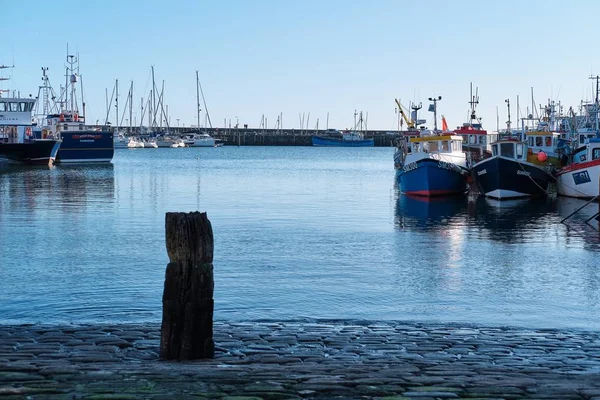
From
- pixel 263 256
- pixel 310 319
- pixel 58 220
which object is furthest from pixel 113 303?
pixel 58 220

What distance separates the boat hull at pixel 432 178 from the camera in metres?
42.6

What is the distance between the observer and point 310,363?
845 centimetres

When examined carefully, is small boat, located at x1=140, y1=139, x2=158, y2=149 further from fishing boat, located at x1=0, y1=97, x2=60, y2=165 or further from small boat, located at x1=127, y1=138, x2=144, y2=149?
fishing boat, located at x1=0, y1=97, x2=60, y2=165

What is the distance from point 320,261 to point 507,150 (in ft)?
79.3

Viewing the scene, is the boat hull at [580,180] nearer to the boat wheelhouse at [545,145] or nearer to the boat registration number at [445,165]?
the boat wheelhouse at [545,145]

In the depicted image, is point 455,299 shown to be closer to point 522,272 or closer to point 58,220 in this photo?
point 522,272

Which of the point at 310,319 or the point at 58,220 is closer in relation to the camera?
the point at 310,319

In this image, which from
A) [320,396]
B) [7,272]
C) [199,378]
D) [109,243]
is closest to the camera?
[320,396]

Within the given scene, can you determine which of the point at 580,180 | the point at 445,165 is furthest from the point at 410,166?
the point at 580,180

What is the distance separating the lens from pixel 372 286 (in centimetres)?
1636

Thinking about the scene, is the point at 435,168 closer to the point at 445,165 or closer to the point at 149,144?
the point at 445,165

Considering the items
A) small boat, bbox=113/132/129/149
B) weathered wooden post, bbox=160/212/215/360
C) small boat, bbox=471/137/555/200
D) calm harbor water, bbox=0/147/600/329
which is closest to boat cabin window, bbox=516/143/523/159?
small boat, bbox=471/137/555/200

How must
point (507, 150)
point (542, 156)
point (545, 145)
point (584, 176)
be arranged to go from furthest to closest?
point (545, 145), point (542, 156), point (507, 150), point (584, 176)

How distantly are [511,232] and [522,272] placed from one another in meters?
8.92
